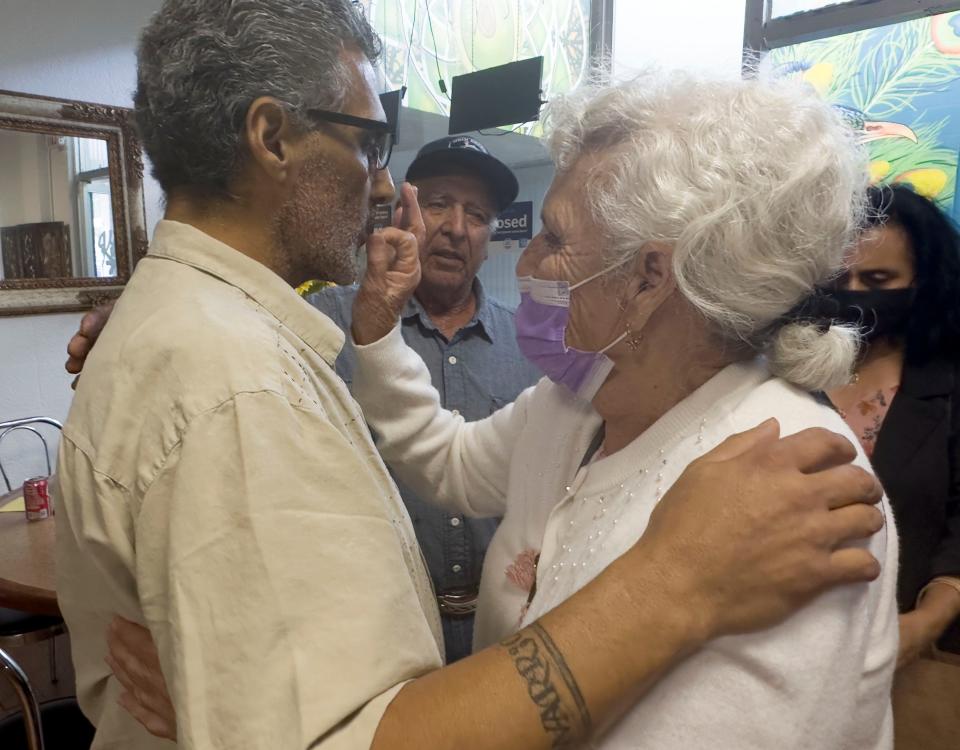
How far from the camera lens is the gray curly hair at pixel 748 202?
929 mm

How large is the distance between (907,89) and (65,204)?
12.8ft

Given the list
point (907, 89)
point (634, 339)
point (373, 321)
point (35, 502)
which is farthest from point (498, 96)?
point (35, 502)

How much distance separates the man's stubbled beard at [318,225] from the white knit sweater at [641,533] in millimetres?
470

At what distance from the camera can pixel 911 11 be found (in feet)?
8.81

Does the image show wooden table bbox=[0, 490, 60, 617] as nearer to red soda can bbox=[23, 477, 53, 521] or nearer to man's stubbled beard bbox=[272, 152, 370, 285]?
red soda can bbox=[23, 477, 53, 521]

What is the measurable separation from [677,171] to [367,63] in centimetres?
47

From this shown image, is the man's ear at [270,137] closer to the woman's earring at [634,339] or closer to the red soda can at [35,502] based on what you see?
the woman's earring at [634,339]

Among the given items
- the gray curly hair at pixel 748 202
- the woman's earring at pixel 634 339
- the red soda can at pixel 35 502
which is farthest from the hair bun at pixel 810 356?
the red soda can at pixel 35 502

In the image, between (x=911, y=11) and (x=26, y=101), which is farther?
(x=26, y=101)

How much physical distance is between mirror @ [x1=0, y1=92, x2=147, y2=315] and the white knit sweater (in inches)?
113

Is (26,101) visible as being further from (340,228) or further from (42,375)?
(340,228)

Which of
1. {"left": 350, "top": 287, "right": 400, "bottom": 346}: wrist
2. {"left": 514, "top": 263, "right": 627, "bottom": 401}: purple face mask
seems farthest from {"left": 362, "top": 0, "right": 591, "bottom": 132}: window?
{"left": 514, "top": 263, "right": 627, "bottom": 401}: purple face mask

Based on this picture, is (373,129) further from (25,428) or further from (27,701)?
(25,428)

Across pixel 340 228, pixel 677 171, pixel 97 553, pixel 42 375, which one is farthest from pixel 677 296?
pixel 42 375
